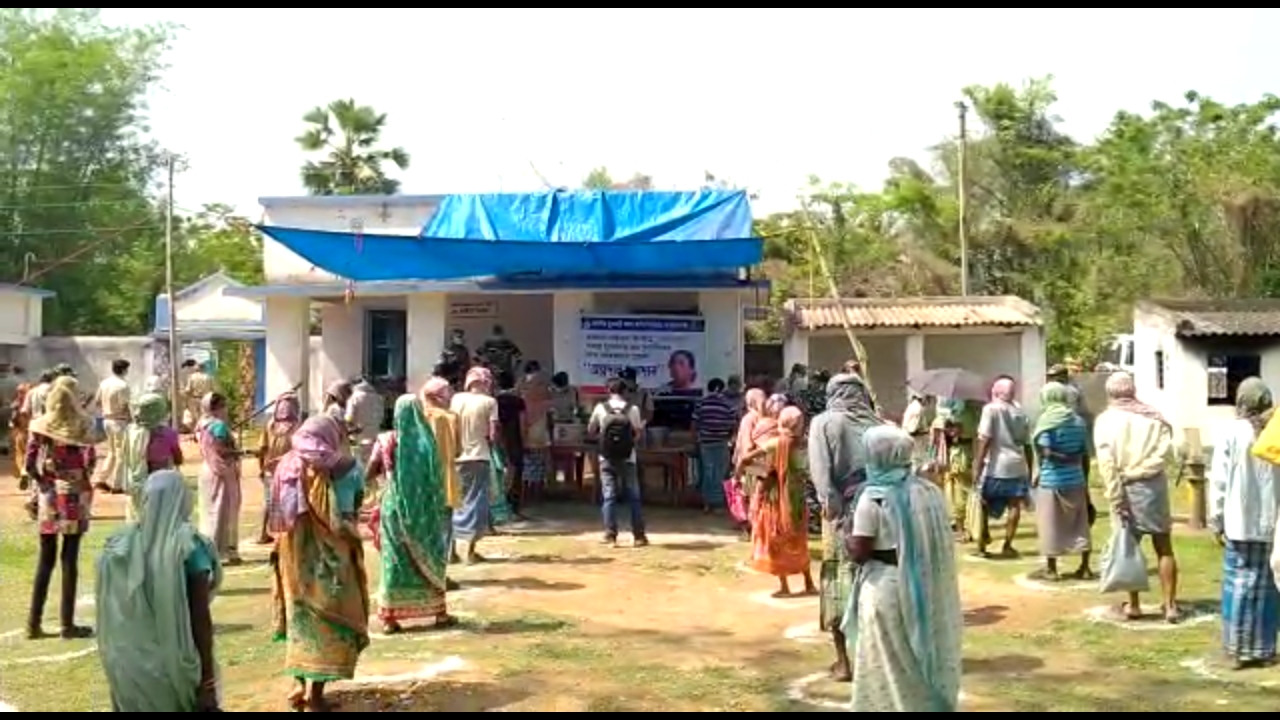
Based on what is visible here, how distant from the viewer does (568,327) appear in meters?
14.0

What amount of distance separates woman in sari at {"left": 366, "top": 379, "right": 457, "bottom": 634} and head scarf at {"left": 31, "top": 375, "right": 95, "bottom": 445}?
180cm

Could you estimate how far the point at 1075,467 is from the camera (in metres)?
8.66

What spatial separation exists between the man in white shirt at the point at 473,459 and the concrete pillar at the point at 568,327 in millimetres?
4105

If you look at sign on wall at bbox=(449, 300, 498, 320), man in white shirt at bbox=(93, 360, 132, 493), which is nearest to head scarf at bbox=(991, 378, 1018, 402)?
sign on wall at bbox=(449, 300, 498, 320)

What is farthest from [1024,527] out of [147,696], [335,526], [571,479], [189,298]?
[189,298]

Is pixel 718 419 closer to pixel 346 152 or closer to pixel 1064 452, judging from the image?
pixel 1064 452

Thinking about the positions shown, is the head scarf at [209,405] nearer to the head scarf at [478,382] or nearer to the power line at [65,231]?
the head scarf at [478,382]

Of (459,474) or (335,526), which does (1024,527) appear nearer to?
(459,474)

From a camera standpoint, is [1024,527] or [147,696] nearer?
[147,696]

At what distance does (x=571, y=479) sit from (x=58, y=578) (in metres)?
5.95

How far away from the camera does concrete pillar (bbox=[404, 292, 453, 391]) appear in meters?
14.5

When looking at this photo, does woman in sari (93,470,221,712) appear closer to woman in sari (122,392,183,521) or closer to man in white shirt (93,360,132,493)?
woman in sari (122,392,183,521)

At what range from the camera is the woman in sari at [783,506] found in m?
8.41

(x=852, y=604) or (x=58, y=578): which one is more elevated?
(x=852, y=604)
